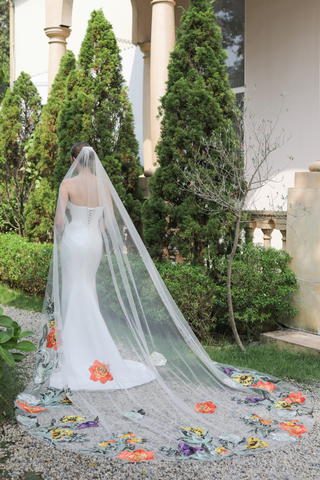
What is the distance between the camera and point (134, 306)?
3938 millimetres

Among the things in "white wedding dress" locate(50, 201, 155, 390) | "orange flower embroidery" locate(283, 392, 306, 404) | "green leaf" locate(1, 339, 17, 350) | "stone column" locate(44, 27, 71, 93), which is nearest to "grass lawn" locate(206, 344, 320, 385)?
"orange flower embroidery" locate(283, 392, 306, 404)

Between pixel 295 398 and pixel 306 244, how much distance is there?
1984 millimetres

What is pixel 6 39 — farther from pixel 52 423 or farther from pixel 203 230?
pixel 52 423

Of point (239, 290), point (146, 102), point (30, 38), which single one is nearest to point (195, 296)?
Result: point (239, 290)

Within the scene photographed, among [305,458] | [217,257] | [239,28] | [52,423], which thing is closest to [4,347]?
[52,423]

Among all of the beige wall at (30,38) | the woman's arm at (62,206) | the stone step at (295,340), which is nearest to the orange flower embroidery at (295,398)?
the stone step at (295,340)

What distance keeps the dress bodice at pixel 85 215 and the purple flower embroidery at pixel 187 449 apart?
6.68 feet

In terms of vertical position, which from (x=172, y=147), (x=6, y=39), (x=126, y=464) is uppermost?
(x=6, y=39)

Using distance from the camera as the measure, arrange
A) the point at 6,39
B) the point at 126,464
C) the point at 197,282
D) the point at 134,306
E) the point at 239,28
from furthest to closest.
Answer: the point at 6,39 < the point at 239,28 < the point at 197,282 < the point at 134,306 < the point at 126,464

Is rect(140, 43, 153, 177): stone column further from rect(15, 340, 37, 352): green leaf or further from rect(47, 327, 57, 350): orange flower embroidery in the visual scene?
rect(15, 340, 37, 352): green leaf

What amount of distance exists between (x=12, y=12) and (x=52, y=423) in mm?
17307

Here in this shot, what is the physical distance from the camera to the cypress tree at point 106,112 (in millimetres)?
6875

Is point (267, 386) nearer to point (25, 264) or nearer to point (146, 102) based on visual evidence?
point (25, 264)

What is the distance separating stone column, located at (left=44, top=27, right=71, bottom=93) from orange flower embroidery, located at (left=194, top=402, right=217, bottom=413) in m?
7.26
